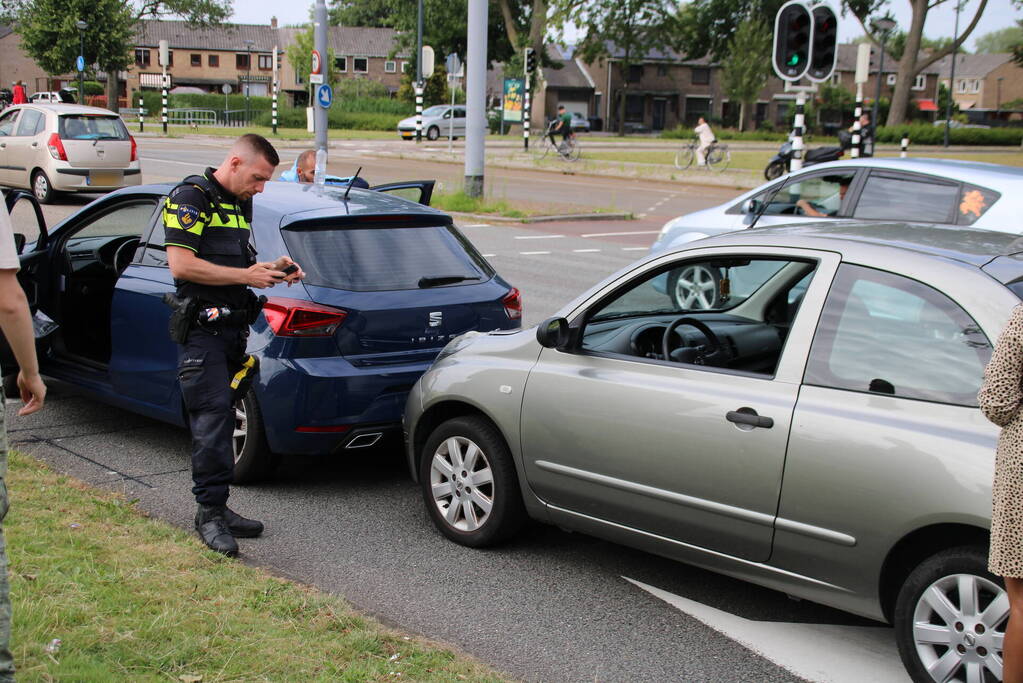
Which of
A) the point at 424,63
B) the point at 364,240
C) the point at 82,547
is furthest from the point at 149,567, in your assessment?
the point at 424,63

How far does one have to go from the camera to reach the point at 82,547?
4527mm

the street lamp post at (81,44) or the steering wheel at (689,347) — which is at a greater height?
the street lamp post at (81,44)

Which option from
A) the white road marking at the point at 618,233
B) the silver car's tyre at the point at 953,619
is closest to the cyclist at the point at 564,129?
the white road marking at the point at 618,233

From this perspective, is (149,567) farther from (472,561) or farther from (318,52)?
(318,52)

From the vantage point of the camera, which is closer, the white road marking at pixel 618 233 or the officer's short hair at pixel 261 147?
the officer's short hair at pixel 261 147

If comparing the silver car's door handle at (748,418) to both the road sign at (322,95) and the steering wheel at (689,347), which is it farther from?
the road sign at (322,95)

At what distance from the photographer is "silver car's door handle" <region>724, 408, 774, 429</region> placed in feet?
12.9

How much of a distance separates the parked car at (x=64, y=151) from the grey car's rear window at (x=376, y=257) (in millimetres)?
14865

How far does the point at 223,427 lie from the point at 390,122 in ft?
194

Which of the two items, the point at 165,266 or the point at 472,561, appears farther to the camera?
the point at 165,266

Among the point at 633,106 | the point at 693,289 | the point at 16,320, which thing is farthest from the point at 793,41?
the point at 633,106

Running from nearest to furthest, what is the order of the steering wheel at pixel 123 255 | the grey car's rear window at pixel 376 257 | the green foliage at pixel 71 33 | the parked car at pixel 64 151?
the grey car's rear window at pixel 376 257, the steering wheel at pixel 123 255, the parked car at pixel 64 151, the green foliage at pixel 71 33

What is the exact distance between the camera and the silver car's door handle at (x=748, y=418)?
3.94 meters

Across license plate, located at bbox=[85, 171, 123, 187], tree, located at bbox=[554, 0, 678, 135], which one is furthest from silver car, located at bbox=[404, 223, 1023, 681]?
tree, located at bbox=[554, 0, 678, 135]
